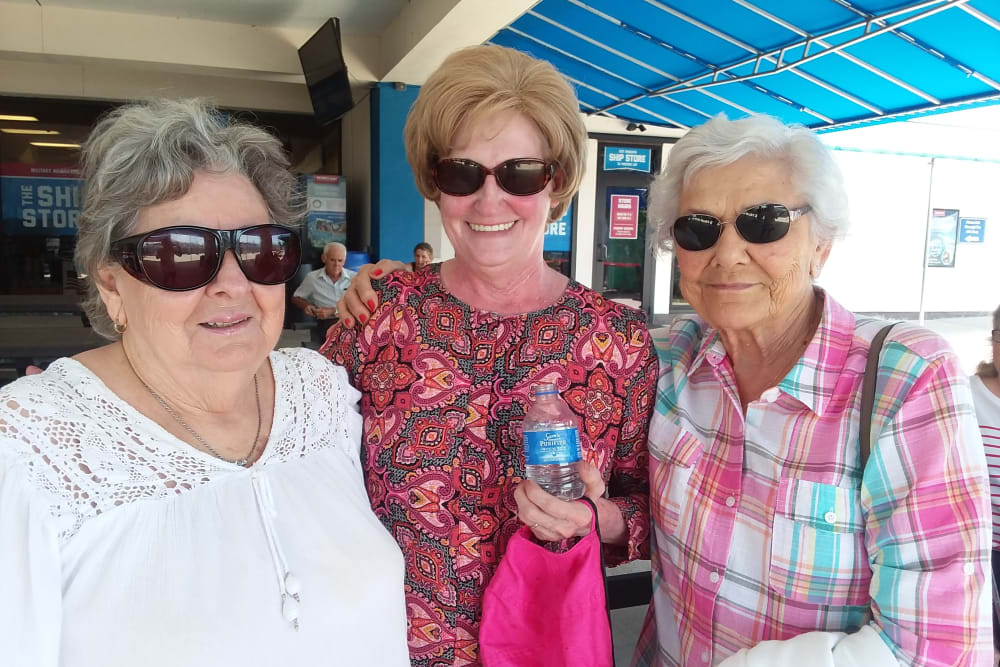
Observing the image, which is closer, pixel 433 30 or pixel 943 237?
pixel 433 30

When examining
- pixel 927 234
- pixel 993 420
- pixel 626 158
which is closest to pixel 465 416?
pixel 993 420

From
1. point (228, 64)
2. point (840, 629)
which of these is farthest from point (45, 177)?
point (840, 629)

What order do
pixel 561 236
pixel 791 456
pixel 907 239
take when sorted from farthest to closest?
1. pixel 907 239
2. pixel 561 236
3. pixel 791 456

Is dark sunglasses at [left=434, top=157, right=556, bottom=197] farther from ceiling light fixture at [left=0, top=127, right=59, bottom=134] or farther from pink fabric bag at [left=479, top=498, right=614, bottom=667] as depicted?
ceiling light fixture at [left=0, top=127, right=59, bottom=134]

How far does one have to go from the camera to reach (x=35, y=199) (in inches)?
424

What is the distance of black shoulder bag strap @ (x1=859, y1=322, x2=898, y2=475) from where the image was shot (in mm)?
1364

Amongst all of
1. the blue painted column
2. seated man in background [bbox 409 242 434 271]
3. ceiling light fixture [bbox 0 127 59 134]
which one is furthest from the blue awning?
ceiling light fixture [bbox 0 127 59 134]

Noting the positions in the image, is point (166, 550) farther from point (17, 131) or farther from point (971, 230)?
point (971, 230)

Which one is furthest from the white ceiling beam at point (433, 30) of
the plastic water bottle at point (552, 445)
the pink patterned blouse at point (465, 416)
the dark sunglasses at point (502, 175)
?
the plastic water bottle at point (552, 445)

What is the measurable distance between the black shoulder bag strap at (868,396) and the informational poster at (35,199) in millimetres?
11977

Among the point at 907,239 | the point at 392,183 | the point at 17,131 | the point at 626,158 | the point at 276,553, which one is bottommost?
the point at 276,553

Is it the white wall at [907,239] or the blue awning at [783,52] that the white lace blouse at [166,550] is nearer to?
the blue awning at [783,52]

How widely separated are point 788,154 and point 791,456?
72 centimetres

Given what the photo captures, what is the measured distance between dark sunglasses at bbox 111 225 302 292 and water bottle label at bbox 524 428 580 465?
695 mm
